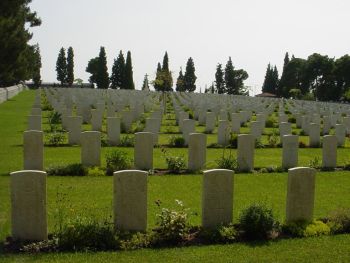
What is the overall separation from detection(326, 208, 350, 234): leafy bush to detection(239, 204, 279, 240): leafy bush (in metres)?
1.12

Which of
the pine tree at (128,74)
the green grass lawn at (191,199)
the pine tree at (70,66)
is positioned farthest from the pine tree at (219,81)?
the green grass lawn at (191,199)

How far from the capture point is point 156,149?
55.1 feet

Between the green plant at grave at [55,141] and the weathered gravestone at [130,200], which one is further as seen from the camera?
the green plant at grave at [55,141]

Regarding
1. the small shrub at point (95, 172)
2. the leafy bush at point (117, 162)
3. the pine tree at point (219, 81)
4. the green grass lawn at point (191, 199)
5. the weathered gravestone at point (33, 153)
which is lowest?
the green grass lawn at point (191, 199)

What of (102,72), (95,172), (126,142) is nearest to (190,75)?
(102,72)

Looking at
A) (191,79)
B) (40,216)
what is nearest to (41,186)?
(40,216)

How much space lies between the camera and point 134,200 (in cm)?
760

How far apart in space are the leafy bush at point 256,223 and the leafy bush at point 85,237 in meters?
1.99

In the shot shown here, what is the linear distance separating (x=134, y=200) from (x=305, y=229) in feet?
9.06

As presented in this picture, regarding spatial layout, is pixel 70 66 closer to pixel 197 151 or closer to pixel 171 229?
pixel 197 151

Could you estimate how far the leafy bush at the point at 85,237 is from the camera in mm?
7039

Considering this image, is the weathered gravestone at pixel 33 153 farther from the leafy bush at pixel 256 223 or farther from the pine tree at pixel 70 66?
the pine tree at pixel 70 66

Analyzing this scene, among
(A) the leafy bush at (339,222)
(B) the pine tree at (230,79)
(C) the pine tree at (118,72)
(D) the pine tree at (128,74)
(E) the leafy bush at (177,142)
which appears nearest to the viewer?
(A) the leafy bush at (339,222)

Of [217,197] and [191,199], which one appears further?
[191,199]
